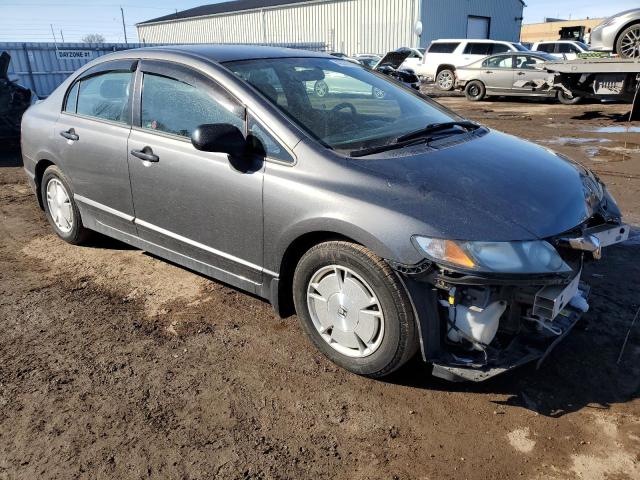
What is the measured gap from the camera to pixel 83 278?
4.13 meters

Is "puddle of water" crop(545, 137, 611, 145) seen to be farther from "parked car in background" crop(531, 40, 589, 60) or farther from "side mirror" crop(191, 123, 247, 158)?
"parked car in background" crop(531, 40, 589, 60)

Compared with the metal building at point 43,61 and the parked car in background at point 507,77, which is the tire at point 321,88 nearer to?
the metal building at point 43,61

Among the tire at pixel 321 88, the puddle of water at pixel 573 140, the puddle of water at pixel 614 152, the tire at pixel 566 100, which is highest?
the tire at pixel 321 88

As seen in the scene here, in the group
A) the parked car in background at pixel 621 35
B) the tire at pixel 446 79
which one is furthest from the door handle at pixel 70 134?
the tire at pixel 446 79

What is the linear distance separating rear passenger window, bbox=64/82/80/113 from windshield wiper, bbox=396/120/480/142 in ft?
9.19

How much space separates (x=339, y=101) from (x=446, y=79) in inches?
731

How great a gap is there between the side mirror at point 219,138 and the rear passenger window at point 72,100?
6.71ft

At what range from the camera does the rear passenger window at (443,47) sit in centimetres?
2019

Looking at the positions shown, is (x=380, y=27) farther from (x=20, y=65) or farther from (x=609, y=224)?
(x=609, y=224)

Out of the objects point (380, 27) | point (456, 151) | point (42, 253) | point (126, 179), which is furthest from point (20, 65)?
point (380, 27)

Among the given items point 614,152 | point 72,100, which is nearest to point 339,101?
point 72,100

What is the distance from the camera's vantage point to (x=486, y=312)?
246 centimetres

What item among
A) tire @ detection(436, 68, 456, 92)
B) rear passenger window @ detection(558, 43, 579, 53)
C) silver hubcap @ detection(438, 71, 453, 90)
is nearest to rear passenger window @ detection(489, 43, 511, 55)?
tire @ detection(436, 68, 456, 92)

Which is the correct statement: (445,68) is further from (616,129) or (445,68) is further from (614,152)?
(614,152)
